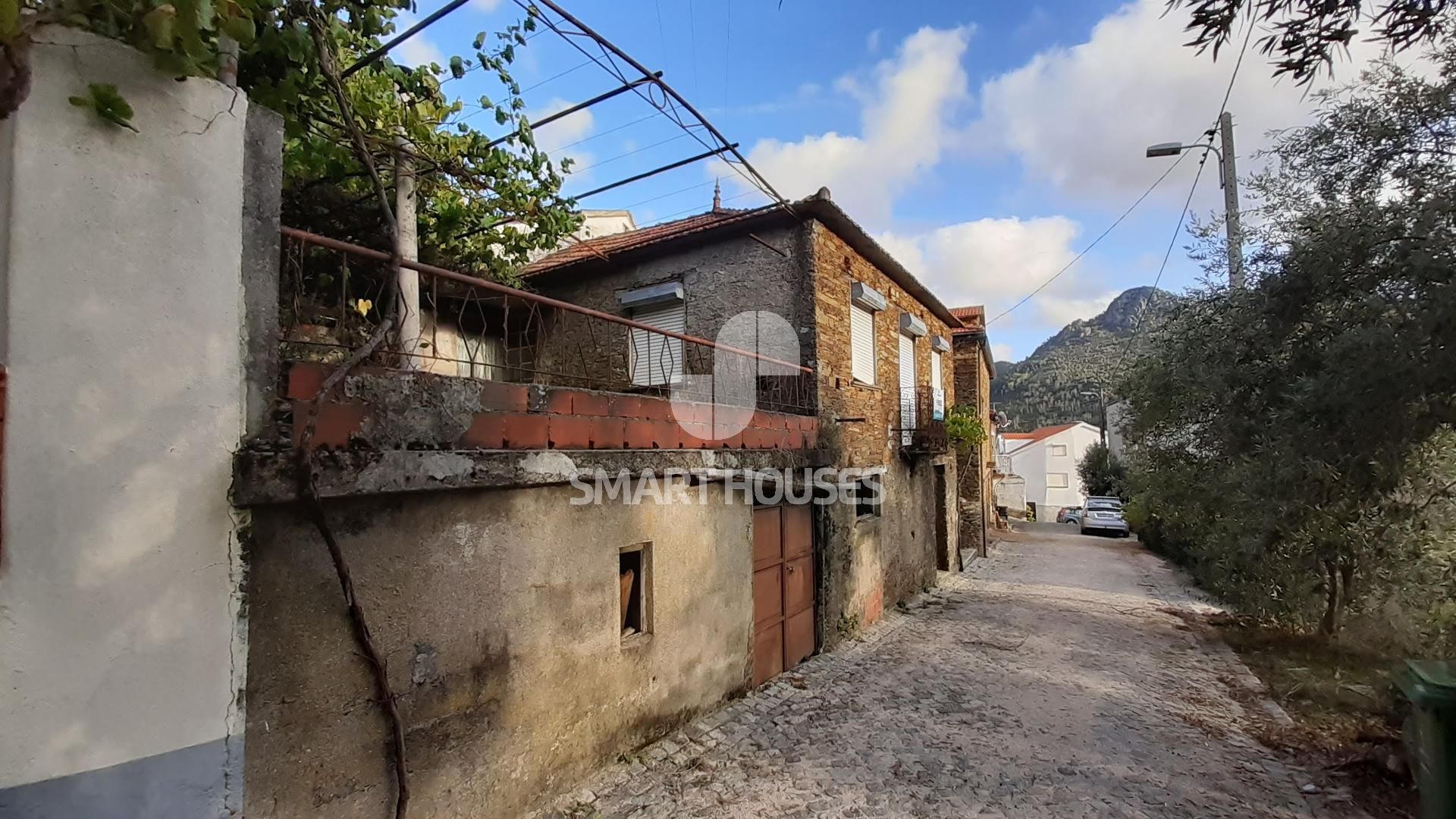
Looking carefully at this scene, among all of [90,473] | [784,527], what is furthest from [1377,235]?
[90,473]

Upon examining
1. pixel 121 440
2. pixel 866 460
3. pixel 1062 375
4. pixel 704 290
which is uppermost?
pixel 1062 375

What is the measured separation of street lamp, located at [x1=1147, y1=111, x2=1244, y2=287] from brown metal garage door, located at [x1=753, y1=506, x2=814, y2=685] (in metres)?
5.41

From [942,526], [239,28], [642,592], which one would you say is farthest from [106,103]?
[942,526]

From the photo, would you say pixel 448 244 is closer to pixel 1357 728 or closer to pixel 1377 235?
pixel 1377 235

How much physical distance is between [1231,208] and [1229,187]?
24.2 inches

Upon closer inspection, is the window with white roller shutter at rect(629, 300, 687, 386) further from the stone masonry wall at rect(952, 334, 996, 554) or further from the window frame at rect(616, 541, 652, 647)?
the stone masonry wall at rect(952, 334, 996, 554)

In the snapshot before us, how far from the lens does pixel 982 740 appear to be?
5289 mm

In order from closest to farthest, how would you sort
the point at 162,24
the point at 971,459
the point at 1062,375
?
the point at 162,24
the point at 971,459
the point at 1062,375

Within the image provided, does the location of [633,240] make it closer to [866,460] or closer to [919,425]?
[866,460]

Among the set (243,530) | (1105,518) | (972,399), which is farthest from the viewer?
(1105,518)

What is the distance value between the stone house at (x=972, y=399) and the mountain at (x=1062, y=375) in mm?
35773

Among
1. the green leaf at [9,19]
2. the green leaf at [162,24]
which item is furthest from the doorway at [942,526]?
the green leaf at [9,19]

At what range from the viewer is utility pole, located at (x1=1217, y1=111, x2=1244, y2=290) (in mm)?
6980

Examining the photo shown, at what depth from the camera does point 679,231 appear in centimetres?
838
